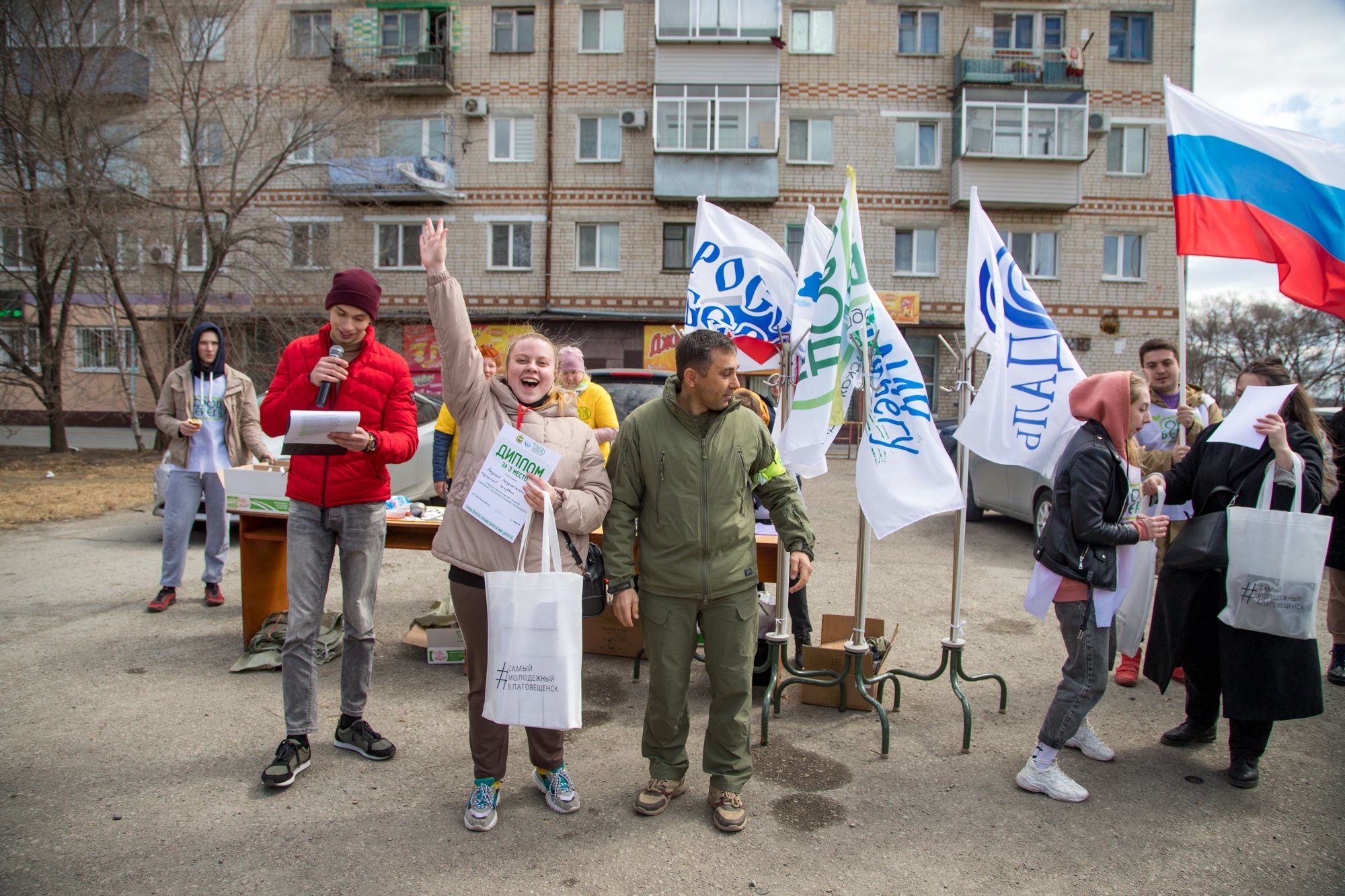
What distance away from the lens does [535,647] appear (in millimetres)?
2975

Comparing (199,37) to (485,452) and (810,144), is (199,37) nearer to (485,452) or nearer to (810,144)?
(810,144)

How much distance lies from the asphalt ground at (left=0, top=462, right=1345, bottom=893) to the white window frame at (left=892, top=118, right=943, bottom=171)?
2152 centimetres

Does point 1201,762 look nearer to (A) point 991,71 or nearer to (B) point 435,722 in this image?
(B) point 435,722

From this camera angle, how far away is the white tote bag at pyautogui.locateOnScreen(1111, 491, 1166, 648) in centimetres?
437

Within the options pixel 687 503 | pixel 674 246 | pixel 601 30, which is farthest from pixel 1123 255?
pixel 687 503

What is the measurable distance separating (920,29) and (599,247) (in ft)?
37.6

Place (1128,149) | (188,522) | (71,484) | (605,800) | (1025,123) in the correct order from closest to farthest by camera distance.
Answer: (605,800), (188,522), (71,484), (1025,123), (1128,149)

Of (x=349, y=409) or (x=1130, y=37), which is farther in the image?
(x=1130, y=37)

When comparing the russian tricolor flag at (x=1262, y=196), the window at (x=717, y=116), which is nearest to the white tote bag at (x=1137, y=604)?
the russian tricolor flag at (x=1262, y=196)

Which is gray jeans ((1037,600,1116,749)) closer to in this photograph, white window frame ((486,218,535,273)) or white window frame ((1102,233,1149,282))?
white window frame ((486,218,535,273))

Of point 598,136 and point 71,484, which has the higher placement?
point 598,136

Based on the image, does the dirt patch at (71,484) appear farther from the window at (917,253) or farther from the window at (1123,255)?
the window at (1123,255)

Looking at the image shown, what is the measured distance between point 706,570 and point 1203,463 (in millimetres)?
2651

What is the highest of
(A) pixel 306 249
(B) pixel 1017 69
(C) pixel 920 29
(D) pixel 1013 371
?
(C) pixel 920 29
